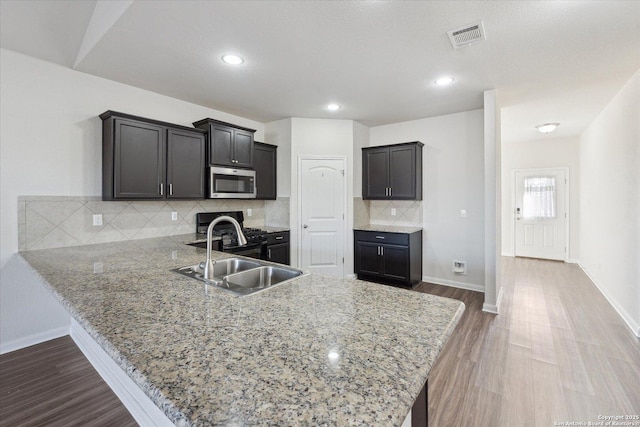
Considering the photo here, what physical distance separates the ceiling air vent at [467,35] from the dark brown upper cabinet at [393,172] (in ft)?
6.75

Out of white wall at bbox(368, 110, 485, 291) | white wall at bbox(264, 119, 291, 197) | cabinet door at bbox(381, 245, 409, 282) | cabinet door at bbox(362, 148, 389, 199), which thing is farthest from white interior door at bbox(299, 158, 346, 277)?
white wall at bbox(368, 110, 485, 291)

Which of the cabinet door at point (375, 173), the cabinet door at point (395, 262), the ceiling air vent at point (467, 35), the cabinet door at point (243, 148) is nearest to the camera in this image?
the ceiling air vent at point (467, 35)

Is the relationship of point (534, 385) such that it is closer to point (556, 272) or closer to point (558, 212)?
point (556, 272)

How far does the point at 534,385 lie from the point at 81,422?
2998mm

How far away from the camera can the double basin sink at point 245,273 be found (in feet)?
5.71

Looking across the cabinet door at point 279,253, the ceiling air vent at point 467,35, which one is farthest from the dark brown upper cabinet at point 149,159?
the ceiling air vent at point 467,35

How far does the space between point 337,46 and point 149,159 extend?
219 cm

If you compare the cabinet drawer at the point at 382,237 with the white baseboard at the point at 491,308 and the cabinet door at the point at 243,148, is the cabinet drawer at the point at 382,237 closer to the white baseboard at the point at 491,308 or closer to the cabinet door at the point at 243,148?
the white baseboard at the point at 491,308

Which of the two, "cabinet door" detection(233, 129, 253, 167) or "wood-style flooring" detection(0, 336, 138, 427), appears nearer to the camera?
"wood-style flooring" detection(0, 336, 138, 427)

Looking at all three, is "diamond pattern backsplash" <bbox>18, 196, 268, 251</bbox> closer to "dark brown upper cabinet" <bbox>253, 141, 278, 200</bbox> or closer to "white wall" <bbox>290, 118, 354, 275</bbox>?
"dark brown upper cabinet" <bbox>253, 141, 278, 200</bbox>

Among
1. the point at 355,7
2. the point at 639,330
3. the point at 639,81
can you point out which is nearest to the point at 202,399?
the point at 355,7

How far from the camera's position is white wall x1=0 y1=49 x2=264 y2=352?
250cm

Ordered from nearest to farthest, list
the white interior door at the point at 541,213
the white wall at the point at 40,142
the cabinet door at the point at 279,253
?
the white wall at the point at 40,142 < the cabinet door at the point at 279,253 < the white interior door at the point at 541,213

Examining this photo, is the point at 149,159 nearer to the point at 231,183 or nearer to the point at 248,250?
the point at 231,183
